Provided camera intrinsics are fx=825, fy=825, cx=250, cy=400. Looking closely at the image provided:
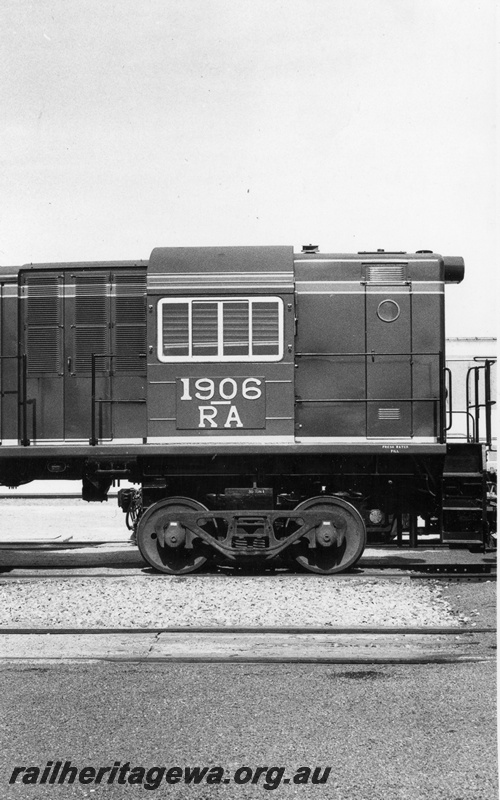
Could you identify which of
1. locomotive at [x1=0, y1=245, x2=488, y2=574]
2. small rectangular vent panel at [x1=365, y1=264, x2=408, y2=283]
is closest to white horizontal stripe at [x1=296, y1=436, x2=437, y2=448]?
locomotive at [x1=0, y1=245, x2=488, y2=574]

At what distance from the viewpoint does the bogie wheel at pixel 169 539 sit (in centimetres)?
905

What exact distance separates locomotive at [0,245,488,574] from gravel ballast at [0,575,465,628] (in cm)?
69

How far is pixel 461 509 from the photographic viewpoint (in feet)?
29.7

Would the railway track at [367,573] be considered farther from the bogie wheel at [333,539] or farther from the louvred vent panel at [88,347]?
the louvred vent panel at [88,347]

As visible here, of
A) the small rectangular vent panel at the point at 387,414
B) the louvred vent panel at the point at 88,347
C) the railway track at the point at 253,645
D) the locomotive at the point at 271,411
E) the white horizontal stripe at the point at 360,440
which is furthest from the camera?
the louvred vent panel at the point at 88,347

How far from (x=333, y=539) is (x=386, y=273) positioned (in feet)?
10.1

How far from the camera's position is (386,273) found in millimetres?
9453

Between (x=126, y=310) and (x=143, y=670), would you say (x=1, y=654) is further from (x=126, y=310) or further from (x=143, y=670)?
(x=126, y=310)

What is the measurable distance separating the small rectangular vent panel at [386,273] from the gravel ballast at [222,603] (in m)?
3.37

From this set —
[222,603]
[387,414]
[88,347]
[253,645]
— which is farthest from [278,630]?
[88,347]

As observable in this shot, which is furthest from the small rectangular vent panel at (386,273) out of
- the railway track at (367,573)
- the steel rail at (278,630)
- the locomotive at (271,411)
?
the steel rail at (278,630)

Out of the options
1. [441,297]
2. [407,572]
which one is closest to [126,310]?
[441,297]

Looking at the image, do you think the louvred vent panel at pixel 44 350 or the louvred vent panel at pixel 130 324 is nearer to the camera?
the louvred vent panel at pixel 130 324

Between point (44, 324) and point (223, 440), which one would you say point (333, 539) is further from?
point (44, 324)
